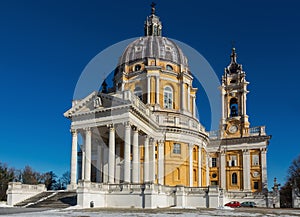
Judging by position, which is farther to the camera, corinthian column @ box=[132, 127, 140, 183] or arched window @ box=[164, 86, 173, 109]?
arched window @ box=[164, 86, 173, 109]

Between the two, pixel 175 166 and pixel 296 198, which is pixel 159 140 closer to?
pixel 175 166

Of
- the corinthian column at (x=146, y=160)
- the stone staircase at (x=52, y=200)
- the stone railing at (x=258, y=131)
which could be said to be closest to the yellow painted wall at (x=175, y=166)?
the corinthian column at (x=146, y=160)

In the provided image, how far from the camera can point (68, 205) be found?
30.5 metres

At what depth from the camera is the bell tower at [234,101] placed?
62.0 meters

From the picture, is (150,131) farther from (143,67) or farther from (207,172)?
(207,172)

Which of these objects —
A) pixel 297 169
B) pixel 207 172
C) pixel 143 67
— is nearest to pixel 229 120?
pixel 207 172

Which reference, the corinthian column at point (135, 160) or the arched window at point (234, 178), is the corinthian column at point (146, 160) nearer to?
the corinthian column at point (135, 160)

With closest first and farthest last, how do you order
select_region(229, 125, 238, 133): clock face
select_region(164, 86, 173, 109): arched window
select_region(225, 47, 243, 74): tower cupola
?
select_region(164, 86, 173, 109): arched window
select_region(229, 125, 238, 133): clock face
select_region(225, 47, 243, 74): tower cupola

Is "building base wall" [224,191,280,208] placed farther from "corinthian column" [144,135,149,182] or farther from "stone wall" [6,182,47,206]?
"stone wall" [6,182,47,206]

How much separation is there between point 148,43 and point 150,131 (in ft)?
61.1

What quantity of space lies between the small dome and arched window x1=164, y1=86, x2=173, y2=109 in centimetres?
488

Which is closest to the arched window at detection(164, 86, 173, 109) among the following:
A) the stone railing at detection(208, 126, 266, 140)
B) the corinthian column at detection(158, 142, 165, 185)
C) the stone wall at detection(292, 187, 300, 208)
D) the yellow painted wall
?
the yellow painted wall

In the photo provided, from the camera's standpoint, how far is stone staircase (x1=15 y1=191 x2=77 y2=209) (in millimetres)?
31062

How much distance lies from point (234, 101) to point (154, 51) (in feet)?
60.6
